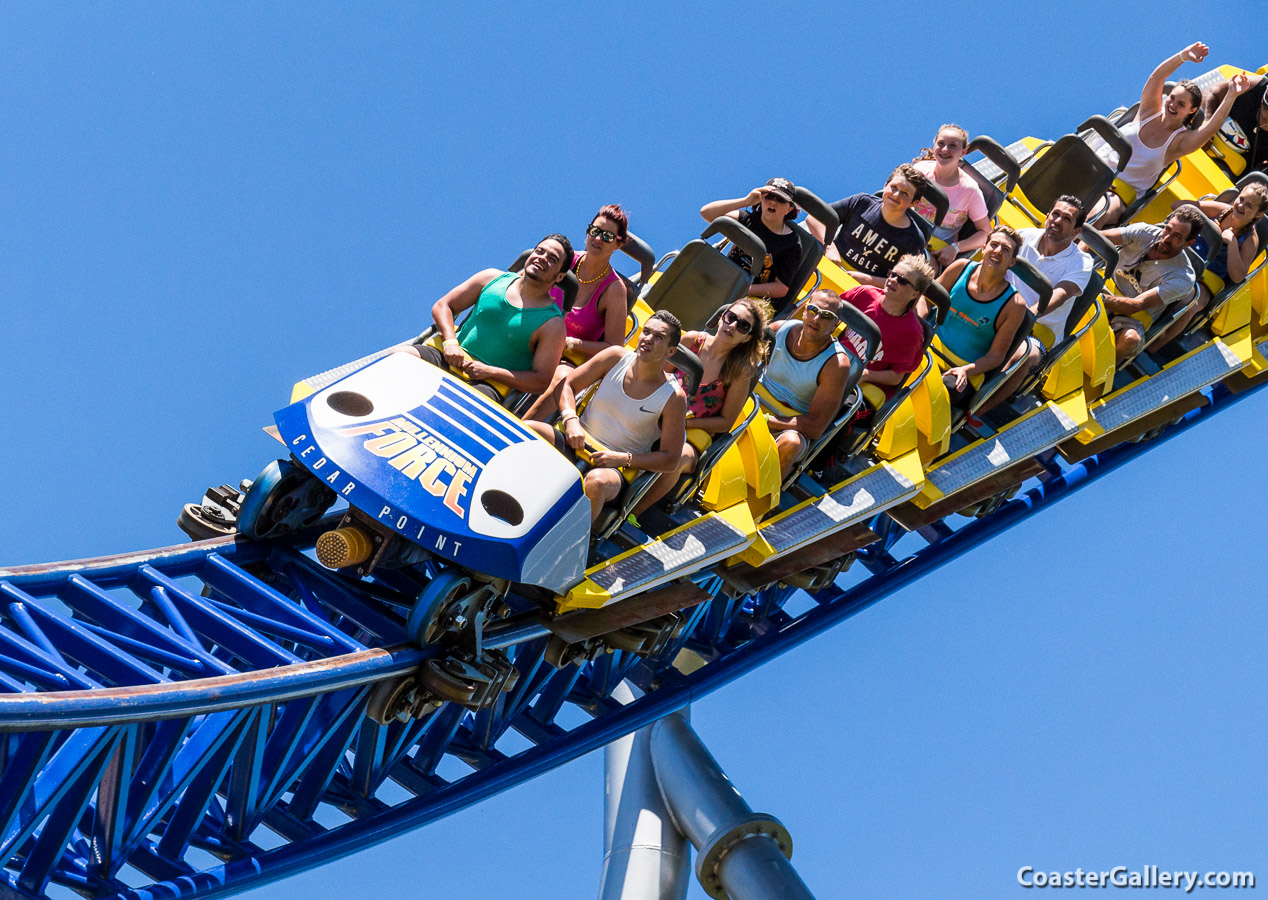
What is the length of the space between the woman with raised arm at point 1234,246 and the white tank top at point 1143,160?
669 mm

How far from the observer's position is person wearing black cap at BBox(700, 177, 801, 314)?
341 inches

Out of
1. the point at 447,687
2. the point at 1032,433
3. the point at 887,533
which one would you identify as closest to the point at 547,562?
the point at 447,687

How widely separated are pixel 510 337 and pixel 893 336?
5.97 ft

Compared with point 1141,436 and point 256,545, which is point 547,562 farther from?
point 1141,436

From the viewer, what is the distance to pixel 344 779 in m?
7.95

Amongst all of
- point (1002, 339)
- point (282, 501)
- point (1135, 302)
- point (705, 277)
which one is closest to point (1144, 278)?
point (1135, 302)

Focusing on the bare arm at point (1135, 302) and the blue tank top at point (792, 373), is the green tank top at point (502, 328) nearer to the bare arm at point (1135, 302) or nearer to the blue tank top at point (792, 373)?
the blue tank top at point (792, 373)

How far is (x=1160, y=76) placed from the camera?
1088 centimetres

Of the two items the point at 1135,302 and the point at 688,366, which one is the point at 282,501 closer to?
the point at 688,366

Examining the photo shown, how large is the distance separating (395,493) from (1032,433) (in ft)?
12.5

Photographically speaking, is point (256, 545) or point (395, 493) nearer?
point (395, 493)

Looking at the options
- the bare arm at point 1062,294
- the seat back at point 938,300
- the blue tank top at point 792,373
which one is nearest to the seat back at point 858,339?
the blue tank top at point 792,373

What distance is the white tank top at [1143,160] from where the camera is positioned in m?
10.8

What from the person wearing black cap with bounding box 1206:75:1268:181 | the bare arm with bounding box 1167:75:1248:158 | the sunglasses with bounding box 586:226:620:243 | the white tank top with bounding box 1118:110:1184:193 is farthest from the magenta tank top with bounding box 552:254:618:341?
the person wearing black cap with bounding box 1206:75:1268:181
